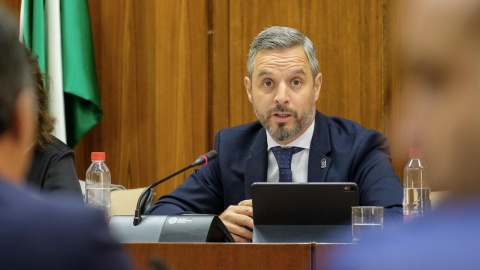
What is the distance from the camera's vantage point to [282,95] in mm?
3195

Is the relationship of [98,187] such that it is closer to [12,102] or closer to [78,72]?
[78,72]

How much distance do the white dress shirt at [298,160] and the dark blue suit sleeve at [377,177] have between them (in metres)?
0.23

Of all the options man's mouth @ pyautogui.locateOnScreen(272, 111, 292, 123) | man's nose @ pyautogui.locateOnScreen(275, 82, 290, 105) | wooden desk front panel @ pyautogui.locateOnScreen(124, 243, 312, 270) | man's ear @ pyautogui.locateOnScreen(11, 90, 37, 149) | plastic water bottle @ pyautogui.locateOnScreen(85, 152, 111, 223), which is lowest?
plastic water bottle @ pyautogui.locateOnScreen(85, 152, 111, 223)

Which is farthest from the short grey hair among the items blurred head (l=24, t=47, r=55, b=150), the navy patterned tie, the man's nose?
blurred head (l=24, t=47, r=55, b=150)

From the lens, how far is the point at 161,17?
15.4 ft

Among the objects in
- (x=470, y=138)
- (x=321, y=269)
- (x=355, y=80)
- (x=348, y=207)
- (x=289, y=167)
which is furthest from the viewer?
(x=355, y=80)

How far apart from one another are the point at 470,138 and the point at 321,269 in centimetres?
126

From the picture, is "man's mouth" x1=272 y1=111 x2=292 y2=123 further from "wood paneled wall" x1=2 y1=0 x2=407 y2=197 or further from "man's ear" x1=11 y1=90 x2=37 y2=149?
"man's ear" x1=11 y1=90 x2=37 y2=149

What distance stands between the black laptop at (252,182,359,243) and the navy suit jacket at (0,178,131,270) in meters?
1.58

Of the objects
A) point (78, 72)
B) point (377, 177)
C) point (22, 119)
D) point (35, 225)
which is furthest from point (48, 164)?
point (35, 225)

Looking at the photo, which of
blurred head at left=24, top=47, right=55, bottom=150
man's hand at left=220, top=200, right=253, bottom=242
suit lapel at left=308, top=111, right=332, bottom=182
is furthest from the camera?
suit lapel at left=308, top=111, right=332, bottom=182

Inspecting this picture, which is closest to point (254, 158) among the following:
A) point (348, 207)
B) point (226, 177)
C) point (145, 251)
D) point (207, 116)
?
point (226, 177)

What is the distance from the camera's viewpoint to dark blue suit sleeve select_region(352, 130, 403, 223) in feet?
9.27

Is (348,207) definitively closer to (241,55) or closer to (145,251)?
(145,251)
